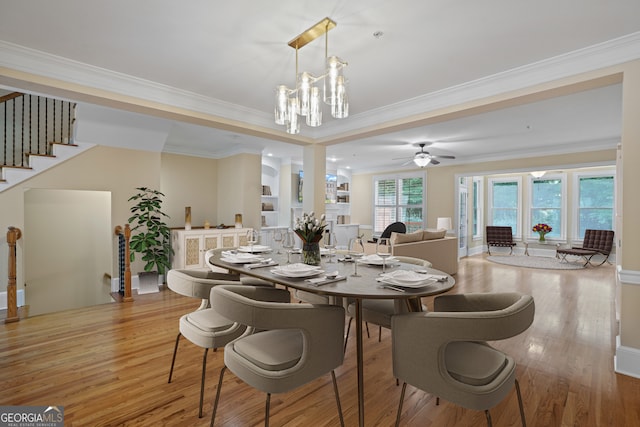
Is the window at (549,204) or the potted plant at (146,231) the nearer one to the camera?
the potted plant at (146,231)

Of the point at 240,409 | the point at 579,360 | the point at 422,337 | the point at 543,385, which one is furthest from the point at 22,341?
the point at 579,360

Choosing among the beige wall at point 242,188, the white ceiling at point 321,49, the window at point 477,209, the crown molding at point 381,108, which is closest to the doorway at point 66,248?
the beige wall at point 242,188

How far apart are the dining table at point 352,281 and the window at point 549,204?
8.60 m

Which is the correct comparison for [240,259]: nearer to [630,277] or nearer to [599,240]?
[630,277]

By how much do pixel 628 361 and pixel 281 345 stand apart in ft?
9.12

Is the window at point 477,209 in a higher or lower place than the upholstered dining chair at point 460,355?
higher

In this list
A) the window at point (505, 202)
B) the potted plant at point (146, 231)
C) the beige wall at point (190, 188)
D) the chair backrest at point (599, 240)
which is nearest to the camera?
the potted plant at point (146, 231)

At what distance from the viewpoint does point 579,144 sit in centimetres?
640

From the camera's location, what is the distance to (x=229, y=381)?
7.93ft

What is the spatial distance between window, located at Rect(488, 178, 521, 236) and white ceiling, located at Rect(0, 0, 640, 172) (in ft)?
18.2

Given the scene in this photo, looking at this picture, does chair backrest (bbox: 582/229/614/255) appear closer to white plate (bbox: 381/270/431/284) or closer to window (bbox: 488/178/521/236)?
window (bbox: 488/178/521/236)

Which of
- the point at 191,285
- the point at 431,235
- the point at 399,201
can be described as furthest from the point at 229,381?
the point at 399,201

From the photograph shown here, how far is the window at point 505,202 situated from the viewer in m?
9.59

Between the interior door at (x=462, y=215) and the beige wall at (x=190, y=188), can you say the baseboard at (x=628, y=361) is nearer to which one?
the interior door at (x=462, y=215)
